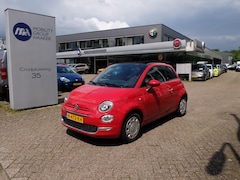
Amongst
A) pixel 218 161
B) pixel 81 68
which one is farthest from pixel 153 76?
pixel 81 68

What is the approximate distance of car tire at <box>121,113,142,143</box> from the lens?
13.9 ft

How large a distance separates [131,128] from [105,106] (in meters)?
0.80

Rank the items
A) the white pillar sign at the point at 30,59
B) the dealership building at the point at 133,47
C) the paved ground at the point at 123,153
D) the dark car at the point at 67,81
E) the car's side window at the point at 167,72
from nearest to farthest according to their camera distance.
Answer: the paved ground at the point at 123,153 < the car's side window at the point at 167,72 < the white pillar sign at the point at 30,59 < the dark car at the point at 67,81 < the dealership building at the point at 133,47

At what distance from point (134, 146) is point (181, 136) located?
1.27 meters

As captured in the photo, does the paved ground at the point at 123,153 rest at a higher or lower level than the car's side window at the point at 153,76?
lower

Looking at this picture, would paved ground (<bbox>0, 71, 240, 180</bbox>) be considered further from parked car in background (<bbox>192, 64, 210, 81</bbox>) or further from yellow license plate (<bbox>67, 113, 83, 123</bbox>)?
parked car in background (<bbox>192, 64, 210, 81</bbox>)

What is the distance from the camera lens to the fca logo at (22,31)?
21.9ft

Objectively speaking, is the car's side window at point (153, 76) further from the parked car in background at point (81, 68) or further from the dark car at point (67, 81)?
the parked car in background at point (81, 68)

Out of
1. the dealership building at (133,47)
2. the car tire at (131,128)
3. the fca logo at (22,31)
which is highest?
the dealership building at (133,47)

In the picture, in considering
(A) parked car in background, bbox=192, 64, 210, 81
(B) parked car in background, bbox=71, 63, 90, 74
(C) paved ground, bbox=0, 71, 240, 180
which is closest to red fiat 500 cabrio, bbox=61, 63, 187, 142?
(C) paved ground, bbox=0, 71, 240, 180

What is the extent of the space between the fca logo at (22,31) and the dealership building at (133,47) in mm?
17860

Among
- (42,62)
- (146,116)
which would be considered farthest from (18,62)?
(146,116)

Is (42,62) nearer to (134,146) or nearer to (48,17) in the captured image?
(48,17)

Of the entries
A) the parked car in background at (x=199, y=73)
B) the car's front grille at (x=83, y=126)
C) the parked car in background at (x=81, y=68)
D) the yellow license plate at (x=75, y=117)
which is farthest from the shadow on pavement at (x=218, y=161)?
the parked car in background at (x=81, y=68)
